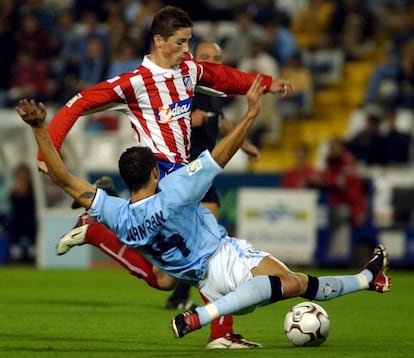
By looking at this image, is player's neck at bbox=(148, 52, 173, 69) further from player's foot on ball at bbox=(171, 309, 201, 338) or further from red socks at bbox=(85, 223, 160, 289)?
player's foot on ball at bbox=(171, 309, 201, 338)

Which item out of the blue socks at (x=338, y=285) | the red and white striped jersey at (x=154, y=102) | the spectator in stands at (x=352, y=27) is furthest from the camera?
the spectator in stands at (x=352, y=27)

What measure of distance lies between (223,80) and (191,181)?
1.41 metres

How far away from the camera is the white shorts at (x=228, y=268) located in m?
8.23

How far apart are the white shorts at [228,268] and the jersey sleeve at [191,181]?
0.43 m

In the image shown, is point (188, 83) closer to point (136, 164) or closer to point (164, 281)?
point (136, 164)

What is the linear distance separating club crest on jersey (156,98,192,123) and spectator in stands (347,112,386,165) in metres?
9.91

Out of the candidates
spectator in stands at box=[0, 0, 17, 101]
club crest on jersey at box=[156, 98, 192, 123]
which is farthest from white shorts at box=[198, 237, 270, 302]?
spectator in stands at box=[0, 0, 17, 101]

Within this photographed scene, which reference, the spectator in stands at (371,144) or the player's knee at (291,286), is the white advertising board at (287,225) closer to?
the spectator in stands at (371,144)

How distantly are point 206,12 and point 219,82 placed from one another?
14.0 metres

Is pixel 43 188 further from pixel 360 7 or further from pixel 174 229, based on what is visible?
pixel 174 229

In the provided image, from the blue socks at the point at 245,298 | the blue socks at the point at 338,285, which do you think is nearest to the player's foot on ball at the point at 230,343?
the blue socks at the point at 338,285

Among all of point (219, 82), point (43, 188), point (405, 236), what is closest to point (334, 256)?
point (405, 236)

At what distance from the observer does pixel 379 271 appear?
8797 millimetres

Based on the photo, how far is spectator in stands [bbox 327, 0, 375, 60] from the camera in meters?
21.3
